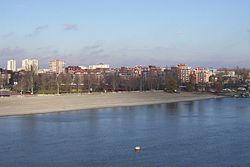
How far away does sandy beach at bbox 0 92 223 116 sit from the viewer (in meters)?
32.9

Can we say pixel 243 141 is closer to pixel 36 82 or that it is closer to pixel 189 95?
pixel 36 82

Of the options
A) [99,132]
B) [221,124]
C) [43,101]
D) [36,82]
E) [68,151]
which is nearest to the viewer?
[68,151]

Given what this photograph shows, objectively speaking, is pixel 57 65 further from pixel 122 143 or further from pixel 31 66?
pixel 122 143

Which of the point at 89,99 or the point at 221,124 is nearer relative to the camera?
the point at 221,124

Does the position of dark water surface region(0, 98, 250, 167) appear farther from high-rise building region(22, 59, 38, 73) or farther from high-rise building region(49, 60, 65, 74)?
high-rise building region(49, 60, 65, 74)

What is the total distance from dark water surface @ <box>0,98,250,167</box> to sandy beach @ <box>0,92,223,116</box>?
7.52 meters

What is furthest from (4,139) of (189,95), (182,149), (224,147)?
(189,95)

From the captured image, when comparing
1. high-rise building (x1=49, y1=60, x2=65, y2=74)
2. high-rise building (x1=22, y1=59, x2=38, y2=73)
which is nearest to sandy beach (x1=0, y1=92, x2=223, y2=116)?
high-rise building (x1=22, y1=59, x2=38, y2=73)

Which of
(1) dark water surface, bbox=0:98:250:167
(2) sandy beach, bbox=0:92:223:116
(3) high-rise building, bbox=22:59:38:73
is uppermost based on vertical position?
(3) high-rise building, bbox=22:59:38:73

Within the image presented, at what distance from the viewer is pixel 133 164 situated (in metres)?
13.8

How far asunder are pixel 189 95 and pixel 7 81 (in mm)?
28720

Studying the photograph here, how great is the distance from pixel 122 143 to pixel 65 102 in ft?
69.9

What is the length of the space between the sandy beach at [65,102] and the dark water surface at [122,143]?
7523mm

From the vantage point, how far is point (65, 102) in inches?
1506
